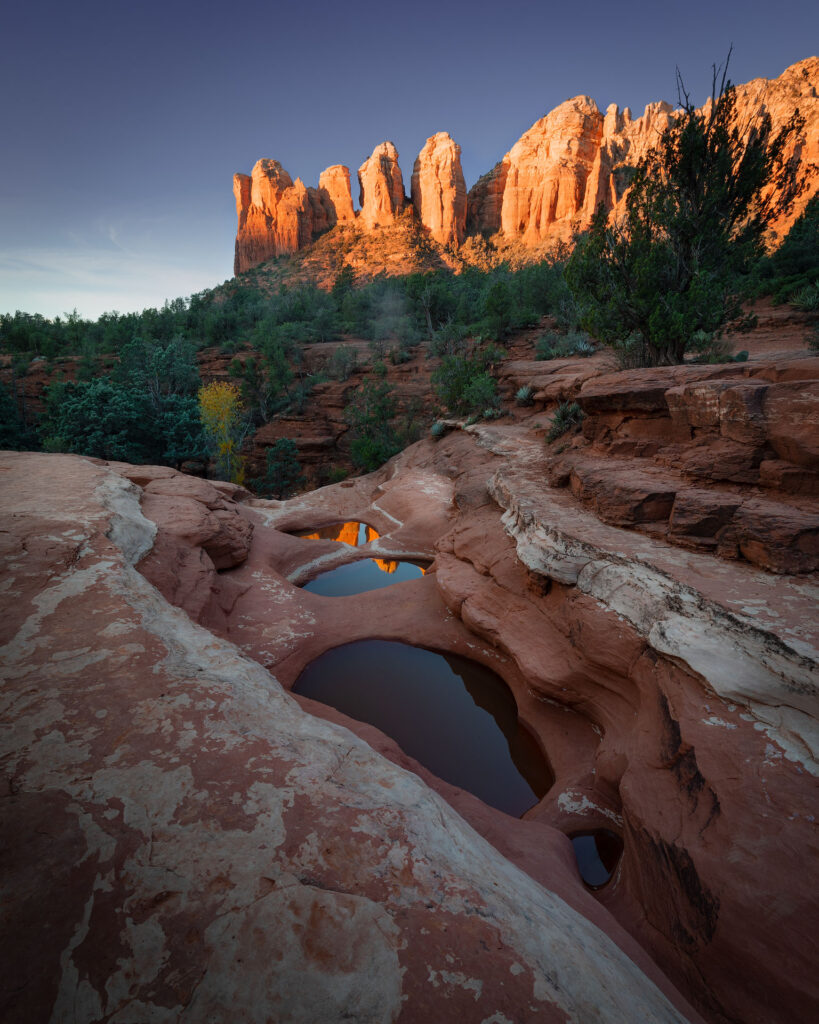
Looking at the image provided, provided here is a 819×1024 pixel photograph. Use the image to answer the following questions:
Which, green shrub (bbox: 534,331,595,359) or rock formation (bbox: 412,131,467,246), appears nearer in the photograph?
green shrub (bbox: 534,331,595,359)

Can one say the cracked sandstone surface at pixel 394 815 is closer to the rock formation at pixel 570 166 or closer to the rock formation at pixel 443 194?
the rock formation at pixel 570 166

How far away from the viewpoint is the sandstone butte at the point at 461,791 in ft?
4.87

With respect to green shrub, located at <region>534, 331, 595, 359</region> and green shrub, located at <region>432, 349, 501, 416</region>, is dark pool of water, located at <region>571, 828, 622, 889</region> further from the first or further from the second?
green shrub, located at <region>534, 331, 595, 359</region>

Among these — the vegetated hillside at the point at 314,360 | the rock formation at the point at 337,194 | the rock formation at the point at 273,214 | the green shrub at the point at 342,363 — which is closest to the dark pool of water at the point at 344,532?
the vegetated hillside at the point at 314,360

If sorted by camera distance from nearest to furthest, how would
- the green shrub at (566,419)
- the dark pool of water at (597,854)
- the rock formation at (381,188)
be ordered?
the dark pool of water at (597,854), the green shrub at (566,419), the rock formation at (381,188)

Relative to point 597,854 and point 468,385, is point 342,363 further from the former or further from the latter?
point 597,854

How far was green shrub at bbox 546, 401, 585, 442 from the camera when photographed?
10.4m

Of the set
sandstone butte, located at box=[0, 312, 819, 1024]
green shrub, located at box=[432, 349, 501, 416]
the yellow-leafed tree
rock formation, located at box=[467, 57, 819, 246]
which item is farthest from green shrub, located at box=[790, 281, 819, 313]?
rock formation, located at box=[467, 57, 819, 246]

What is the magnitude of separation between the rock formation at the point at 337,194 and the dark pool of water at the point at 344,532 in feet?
199

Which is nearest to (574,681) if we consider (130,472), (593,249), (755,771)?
(755,771)

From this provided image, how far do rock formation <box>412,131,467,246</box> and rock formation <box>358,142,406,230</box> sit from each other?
10.7 ft

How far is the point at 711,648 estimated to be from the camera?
3.59 meters

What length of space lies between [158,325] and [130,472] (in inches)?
1139

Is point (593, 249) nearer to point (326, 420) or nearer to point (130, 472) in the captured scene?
point (130, 472)
